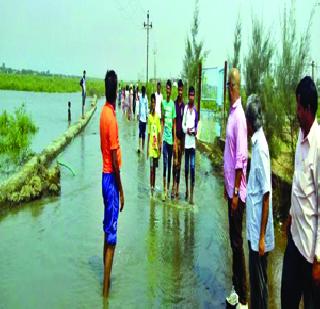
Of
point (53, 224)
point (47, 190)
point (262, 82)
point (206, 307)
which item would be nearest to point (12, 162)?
point (47, 190)

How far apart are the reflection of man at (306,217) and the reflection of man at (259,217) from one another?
0.47 metres

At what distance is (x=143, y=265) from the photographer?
6.28m

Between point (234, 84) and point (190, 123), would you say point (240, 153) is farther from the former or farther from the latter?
point (190, 123)

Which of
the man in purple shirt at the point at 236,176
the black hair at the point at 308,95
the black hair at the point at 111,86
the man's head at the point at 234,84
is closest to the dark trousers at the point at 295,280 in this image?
the black hair at the point at 308,95

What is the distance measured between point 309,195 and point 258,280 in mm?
1175

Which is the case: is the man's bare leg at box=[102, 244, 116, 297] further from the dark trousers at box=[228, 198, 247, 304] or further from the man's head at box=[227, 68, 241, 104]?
the man's head at box=[227, 68, 241, 104]

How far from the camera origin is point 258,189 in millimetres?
4273

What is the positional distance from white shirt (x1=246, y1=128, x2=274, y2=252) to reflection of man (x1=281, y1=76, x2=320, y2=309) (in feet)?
1.66

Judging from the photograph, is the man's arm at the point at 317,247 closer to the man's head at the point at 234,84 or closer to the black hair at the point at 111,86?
the man's head at the point at 234,84

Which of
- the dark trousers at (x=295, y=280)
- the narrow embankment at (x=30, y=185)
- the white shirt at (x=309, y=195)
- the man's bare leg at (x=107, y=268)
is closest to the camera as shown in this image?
the white shirt at (x=309, y=195)

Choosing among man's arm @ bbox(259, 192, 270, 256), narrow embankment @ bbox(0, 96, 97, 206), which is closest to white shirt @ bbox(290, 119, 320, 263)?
man's arm @ bbox(259, 192, 270, 256)

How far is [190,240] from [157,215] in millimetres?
1429

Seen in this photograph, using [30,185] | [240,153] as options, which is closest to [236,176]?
[240,153]

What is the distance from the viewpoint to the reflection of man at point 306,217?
11.3 feet
